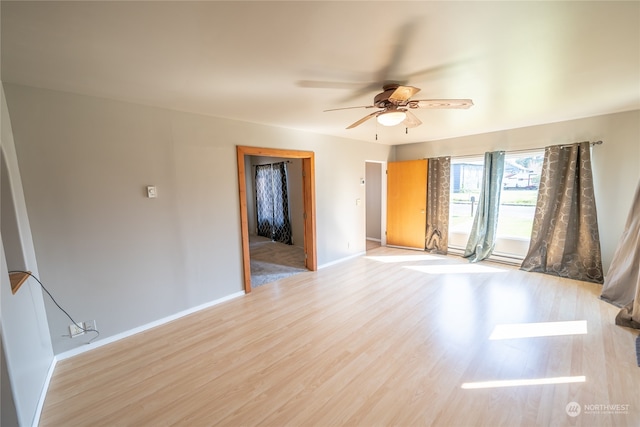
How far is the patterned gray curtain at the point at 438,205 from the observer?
16.1ft

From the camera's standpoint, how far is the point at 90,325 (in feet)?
7.54

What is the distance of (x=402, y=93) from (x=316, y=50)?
79 cm

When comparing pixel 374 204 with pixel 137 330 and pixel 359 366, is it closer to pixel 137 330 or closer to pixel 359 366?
pixel 359 366

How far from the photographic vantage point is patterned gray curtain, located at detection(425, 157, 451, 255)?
489 cm

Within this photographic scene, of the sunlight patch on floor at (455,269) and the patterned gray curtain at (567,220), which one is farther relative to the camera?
the sunlight patch on floor at (455,269)

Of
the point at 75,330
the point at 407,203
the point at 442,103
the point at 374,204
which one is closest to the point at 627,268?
the point at 442,103

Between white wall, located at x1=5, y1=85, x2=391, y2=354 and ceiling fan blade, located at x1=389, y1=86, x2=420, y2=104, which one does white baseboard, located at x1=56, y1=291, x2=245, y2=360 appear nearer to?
white wall, located at x1=5, y1=85, x2=391, y2=354

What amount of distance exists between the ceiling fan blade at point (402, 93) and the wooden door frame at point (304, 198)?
195 centimetres

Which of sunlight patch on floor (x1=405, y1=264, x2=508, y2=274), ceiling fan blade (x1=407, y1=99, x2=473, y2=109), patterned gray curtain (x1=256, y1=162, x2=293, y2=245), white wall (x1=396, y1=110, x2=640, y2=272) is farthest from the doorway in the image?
ceiling fan blade (x1=407, y1=99, x2=473, y2=109)

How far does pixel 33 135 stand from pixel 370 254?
4.98 m

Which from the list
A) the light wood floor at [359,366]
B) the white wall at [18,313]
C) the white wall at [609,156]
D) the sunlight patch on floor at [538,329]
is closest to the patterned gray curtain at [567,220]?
the white wall at [609,156]

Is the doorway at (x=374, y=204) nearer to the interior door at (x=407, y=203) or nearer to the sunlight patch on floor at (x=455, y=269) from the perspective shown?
the interior door at (x=407, y=203)

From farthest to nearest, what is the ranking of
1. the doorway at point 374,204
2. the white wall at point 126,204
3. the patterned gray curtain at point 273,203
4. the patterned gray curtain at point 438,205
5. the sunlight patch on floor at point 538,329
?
the doorway at point 374,204, the patterned gray curtain at point 273,203, the patterned gray curtain at point 438,205, the sunlight patch on floor at point 538,329, the white wall at point 126,204

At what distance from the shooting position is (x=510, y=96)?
2.55 meters
